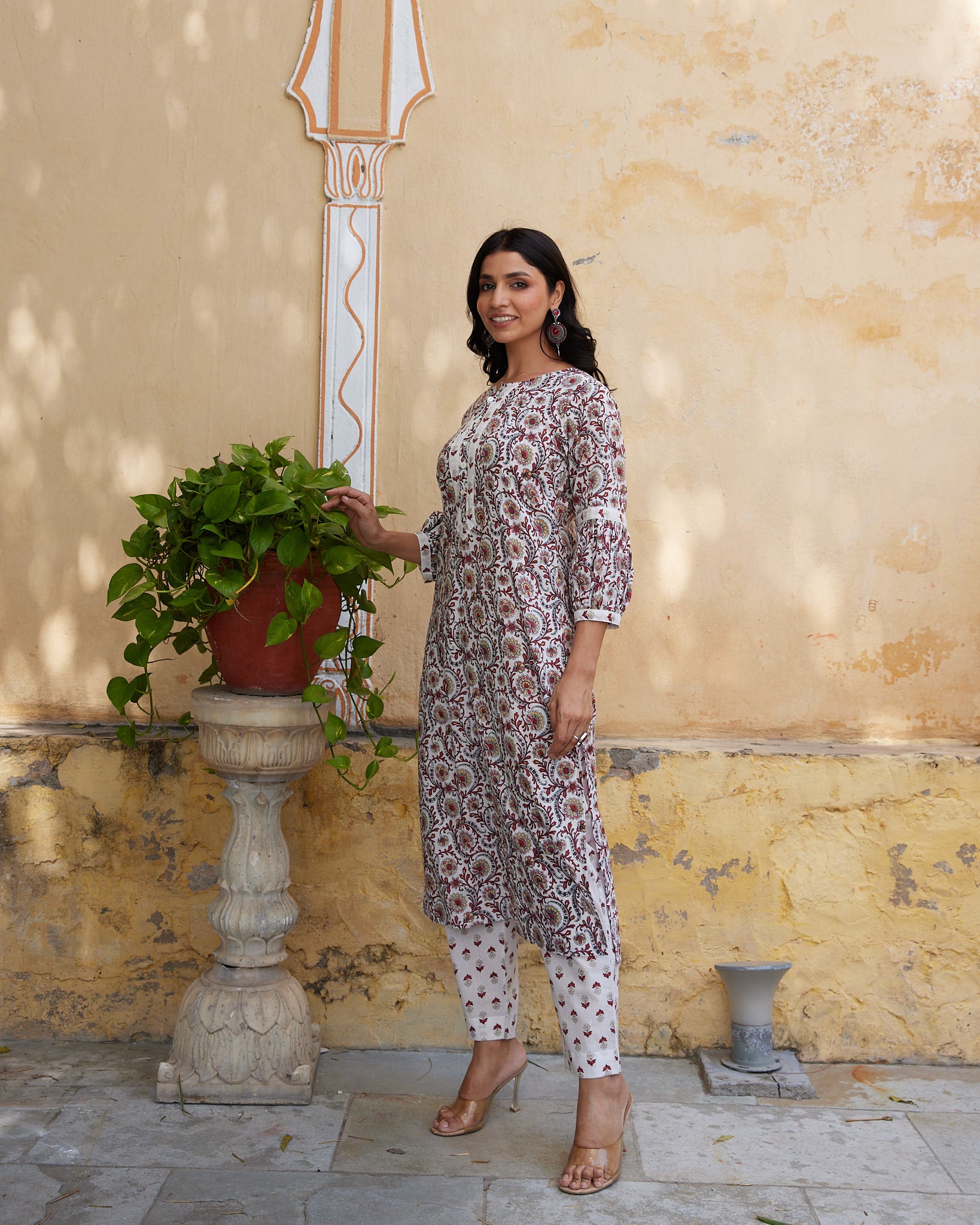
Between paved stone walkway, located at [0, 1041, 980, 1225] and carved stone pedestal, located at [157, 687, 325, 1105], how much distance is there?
0.07 meters

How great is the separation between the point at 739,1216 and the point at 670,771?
1049mm

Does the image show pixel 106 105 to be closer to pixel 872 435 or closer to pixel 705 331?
pixel 705 331

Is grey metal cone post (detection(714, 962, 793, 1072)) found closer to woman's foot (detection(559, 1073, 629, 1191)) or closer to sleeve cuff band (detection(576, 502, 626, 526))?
woman's foot (detection(559, 1073, 629, 1191))

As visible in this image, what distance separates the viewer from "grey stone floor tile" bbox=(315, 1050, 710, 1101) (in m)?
2.64

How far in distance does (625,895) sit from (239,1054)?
1009mm

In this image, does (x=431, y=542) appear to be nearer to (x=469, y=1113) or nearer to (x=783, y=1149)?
(x=469, y=1113)

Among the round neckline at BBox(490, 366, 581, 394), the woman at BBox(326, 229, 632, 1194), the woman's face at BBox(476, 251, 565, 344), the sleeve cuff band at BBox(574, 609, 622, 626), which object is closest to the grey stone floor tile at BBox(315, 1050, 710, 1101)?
the woman at BBox(326, 229, 632, 1194)

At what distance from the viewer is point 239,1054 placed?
254 centimetres

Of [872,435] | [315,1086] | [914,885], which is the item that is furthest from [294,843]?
[872,435]

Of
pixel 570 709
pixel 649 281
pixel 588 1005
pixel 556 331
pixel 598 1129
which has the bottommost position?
pixel 598 1129

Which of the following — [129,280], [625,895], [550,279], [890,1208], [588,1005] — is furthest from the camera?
[129,280]

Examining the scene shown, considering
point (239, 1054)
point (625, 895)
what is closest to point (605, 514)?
point (625, 895)

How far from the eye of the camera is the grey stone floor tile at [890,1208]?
208 centimetres

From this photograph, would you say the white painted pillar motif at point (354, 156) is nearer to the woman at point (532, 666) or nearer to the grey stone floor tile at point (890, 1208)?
the woman at point (532, 666)
